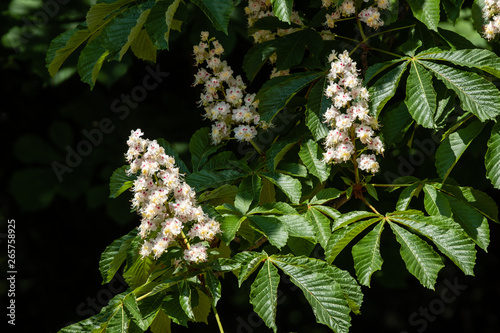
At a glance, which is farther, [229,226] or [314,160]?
[314,160]

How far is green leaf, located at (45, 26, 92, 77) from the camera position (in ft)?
6.64

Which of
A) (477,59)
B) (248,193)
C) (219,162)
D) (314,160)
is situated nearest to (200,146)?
(219,162)

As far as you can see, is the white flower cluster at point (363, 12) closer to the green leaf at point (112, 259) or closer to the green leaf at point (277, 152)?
the green leaf at point (277, 152)

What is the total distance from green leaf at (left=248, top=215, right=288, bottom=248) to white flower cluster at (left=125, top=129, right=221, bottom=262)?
15cm

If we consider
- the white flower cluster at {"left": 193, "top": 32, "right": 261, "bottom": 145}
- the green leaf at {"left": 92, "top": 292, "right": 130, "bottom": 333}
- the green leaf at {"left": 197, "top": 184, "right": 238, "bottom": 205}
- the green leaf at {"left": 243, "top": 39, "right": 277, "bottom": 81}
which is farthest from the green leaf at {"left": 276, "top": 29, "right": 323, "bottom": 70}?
the green leaf at {"left": 92, "top": 292, "right": 130, "bottom": 333}

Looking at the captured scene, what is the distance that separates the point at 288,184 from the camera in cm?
198

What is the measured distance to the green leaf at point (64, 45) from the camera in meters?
2.02

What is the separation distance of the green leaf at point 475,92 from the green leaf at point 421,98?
0.06 m

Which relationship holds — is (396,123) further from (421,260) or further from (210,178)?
(210,178)

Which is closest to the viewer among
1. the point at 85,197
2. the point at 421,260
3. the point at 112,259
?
the point at 421,260

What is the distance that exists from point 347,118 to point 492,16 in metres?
0.71

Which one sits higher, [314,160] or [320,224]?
[314,160]

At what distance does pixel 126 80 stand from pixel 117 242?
1.71 metres

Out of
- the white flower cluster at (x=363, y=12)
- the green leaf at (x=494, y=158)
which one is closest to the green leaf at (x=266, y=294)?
the green leaf at (x=494, y=158)
